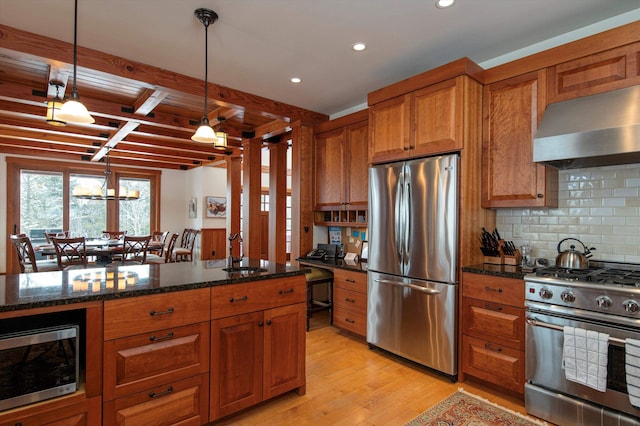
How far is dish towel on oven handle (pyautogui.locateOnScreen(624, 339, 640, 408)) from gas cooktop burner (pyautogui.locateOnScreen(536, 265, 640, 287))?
1.10ft

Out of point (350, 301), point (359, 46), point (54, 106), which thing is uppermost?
point (359, 46)

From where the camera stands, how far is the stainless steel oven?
1.45m

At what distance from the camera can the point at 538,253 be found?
2848mm

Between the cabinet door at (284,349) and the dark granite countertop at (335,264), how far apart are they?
1253 millimetres

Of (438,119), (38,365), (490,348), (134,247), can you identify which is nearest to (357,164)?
(438,119)

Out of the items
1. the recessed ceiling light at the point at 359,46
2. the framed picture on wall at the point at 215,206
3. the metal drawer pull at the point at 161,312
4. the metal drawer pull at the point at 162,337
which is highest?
the recessed ceiling light at the point at 359,46

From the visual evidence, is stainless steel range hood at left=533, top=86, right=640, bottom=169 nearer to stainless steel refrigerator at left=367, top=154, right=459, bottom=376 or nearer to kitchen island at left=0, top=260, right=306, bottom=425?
stainless steel refrigerator at left=367, top=154, right=459, bottom=376

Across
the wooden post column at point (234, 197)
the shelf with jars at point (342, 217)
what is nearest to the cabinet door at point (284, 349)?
the shelf with jars at point (342, 217)

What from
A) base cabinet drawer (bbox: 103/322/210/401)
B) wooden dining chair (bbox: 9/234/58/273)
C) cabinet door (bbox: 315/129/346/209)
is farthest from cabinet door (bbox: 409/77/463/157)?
wooden dining chair (bbox: 9/234/58/273)

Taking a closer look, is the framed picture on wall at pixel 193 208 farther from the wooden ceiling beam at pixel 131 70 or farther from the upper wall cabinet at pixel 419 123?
the upper wall cabinet at pixel 419 123

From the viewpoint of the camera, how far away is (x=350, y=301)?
12.1 ft

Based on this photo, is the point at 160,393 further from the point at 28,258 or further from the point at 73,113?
the point at 28,258

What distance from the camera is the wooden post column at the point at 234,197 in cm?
633

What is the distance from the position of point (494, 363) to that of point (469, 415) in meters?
0.45
